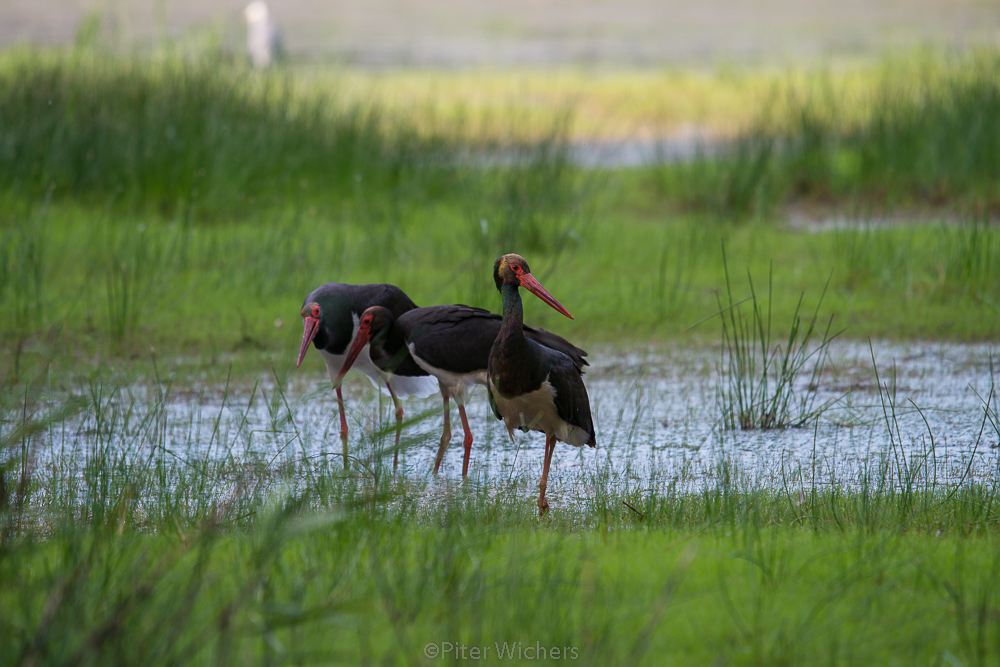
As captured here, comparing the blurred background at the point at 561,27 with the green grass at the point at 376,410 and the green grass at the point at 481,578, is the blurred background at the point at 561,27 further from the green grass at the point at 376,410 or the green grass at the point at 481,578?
the green grass at the point at 481,578

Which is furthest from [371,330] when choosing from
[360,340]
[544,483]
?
[544,483]

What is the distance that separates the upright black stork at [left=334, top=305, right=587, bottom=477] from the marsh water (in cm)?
27

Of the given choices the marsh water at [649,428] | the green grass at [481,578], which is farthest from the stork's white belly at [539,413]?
the green grass at [481,578]

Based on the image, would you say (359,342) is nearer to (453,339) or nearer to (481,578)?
(453,339)

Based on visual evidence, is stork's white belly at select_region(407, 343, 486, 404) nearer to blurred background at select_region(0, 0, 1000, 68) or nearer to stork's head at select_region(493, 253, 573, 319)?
stork's head at select_region(493, 253, 573, 319)

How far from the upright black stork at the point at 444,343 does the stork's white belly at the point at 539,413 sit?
1.07 ft

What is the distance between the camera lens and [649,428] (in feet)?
15.6

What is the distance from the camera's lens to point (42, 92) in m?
8.34

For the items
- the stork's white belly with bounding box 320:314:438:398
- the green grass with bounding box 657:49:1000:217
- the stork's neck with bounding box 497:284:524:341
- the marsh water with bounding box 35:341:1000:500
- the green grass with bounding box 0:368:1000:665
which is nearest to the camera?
the green grass with bounding box 0:368:1000:665

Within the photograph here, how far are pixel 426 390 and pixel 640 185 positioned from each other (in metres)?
5.04

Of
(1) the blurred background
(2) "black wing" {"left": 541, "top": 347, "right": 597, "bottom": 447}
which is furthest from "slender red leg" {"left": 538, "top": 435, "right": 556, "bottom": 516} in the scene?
(1) the blurred background

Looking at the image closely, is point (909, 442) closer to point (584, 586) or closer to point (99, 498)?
point (584, 586)

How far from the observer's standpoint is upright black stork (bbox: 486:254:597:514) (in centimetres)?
393

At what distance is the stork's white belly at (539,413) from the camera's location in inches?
156
